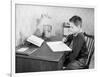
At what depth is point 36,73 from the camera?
1437 millimetres

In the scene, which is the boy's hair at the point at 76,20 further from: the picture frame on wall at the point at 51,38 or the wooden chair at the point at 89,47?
the wooden chair at the point at 89,47

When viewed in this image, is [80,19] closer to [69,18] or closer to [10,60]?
[69,18]

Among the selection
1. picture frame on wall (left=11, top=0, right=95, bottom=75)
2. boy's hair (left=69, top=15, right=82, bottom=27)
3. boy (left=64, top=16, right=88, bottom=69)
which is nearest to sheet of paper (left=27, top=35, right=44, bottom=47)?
picture frame on wall (left=11, top=0, right=95, bottom=75)

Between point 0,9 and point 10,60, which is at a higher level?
point 0,9

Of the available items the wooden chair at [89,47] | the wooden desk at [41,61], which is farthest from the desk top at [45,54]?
the wooden chair at [89,47]

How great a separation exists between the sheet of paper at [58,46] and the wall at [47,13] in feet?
0.33

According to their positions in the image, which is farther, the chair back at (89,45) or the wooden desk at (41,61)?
the chair back at (89,45)

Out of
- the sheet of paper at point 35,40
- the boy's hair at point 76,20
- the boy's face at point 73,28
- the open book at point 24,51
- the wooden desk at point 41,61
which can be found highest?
the boy's hair at point 76,20

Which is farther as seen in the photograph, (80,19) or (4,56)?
(80,19)

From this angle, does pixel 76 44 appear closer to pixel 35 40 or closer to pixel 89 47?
pixel 89 47

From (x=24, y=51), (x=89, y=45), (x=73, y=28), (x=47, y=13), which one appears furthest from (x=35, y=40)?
(x=89, y=45)

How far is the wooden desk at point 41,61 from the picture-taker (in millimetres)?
1400
